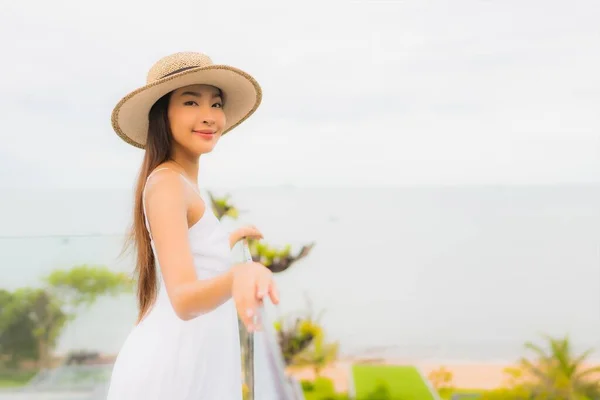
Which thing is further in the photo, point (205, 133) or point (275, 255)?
point (275, 255)

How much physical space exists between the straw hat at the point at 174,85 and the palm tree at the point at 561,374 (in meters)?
7.23

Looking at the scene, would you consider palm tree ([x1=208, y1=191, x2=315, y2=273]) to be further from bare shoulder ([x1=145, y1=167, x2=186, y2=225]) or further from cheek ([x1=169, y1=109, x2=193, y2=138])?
bare shoulder ([x1=145, y1=167, x2=186, y2=225])

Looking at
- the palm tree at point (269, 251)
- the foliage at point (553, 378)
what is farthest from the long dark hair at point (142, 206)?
the foliage at point (553, 378)

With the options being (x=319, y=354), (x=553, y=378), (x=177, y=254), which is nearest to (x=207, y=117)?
(x=177, y=254)

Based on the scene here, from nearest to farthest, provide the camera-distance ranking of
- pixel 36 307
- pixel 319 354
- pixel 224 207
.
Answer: pixel 224 207 < pixel 36 307 < pixel 319 354

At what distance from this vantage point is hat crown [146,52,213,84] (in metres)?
1.03

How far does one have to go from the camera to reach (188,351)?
1.00 meters

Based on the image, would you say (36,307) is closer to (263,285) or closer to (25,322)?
(25,322)

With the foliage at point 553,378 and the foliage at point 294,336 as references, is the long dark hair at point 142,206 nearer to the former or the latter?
the foliage at point 294,336

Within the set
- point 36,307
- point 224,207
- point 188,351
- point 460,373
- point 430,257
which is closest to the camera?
point 188,351

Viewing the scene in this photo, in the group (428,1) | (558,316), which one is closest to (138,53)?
(428,1)

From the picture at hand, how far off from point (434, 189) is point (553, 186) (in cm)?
1427

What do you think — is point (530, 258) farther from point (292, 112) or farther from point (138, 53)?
point (138, 53)

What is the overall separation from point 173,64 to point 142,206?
0.92 feet
